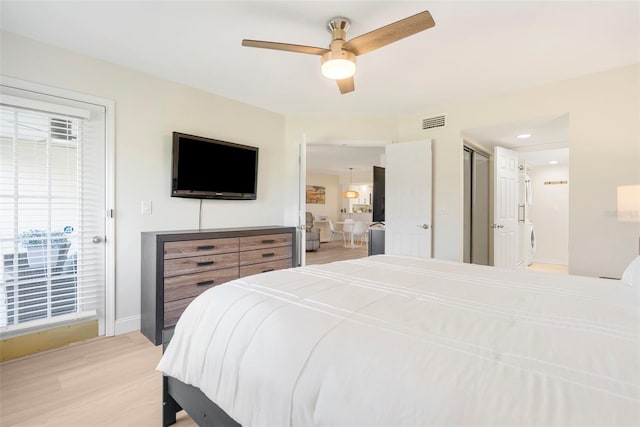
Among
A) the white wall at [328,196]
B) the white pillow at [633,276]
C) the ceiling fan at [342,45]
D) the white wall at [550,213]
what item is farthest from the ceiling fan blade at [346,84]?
the white wall at [328,196]

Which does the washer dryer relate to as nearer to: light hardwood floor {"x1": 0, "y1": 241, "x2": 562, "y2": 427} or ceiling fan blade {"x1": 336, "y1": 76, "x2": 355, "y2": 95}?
ceiling fan blade {"x1": 336, "y1": 76, "x2": 355, "y2": 95}

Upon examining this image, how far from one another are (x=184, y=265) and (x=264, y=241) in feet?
2.88

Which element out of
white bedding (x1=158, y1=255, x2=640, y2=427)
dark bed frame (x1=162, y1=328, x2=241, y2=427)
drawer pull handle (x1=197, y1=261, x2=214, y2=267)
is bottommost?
dark bed frame (x1=162, y1=328, x2=241, y2=427)

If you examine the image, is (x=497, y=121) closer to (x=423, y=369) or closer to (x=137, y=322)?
(x=423, y=369)

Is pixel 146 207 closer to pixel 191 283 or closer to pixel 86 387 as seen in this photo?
pixel 191 283

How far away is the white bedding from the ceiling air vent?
283 cm

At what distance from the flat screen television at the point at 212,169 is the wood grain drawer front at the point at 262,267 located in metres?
0.86

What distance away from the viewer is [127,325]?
2738 mm

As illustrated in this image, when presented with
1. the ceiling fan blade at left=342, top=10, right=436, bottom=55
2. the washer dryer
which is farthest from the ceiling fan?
the washer dryer

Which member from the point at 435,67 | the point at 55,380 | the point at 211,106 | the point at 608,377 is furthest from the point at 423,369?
the point at 211,106

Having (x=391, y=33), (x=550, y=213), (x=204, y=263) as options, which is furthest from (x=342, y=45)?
(x=550, y=213)

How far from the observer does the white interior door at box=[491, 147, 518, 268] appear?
13.2ft

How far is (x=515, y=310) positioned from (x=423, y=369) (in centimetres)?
58

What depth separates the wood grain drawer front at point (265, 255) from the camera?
3095 millimetres
